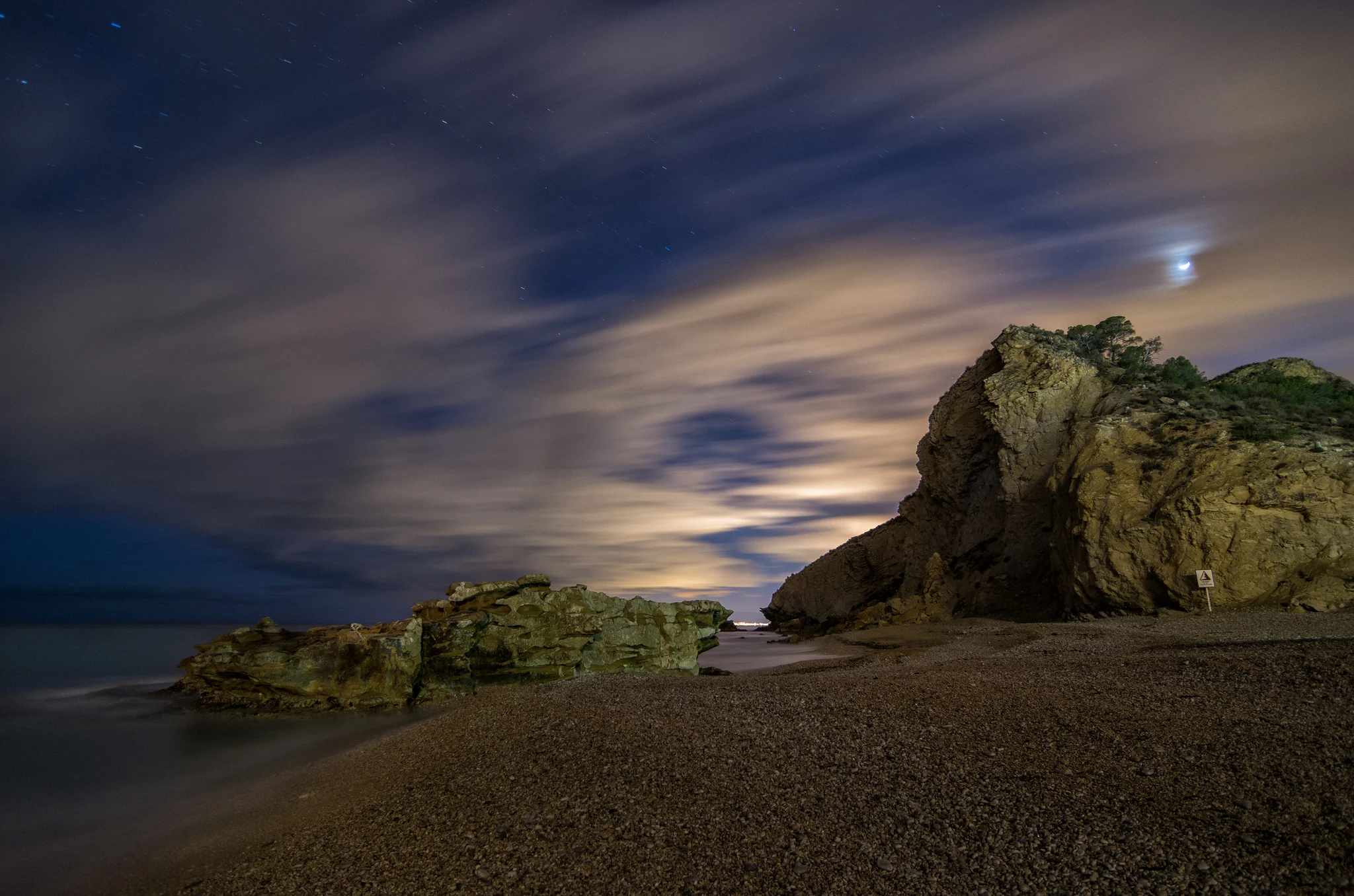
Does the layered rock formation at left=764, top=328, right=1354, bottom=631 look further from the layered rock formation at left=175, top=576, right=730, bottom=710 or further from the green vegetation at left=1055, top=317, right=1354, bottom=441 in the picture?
the layered rock formation at left=175, top=576, right=730, bottom=710

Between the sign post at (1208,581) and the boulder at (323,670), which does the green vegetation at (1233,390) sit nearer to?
the sign post at (1208,581)

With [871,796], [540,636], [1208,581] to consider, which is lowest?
[871,796]

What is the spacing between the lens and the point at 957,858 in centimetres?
495

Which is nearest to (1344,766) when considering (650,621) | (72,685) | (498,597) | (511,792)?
(511,792)

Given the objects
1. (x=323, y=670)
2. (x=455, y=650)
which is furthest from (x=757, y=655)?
(x=323, y=670)

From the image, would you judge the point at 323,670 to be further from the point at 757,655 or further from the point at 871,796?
the point at 871,796

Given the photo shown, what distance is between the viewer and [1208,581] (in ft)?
58.2

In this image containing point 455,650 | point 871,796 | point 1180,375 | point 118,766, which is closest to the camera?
point 871,796

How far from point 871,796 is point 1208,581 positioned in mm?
17500

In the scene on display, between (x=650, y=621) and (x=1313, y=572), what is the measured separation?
19610 millimetres

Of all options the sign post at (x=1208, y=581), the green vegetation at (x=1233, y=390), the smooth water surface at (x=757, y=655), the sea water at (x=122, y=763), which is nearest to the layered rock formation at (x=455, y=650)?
the sea water at (x=122, y=763)

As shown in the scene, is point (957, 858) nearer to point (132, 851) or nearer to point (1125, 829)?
point (1125, 829)

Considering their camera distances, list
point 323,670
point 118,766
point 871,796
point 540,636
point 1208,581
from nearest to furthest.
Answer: point 871,796 < point 118,766 < point 1208,581 < point 323,670 < point 540,636

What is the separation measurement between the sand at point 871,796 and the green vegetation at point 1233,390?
14.0m
